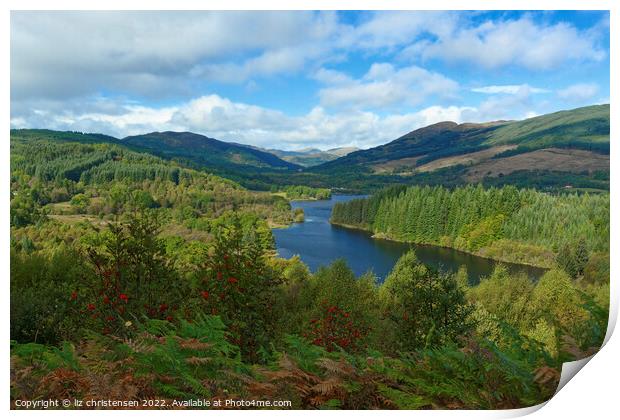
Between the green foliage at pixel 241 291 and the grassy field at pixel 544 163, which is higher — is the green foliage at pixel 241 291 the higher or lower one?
the lower one

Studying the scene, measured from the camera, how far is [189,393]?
3.18 metres

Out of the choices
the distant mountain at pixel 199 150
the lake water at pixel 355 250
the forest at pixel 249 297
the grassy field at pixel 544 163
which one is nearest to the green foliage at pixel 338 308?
the forest at pixel 249 297

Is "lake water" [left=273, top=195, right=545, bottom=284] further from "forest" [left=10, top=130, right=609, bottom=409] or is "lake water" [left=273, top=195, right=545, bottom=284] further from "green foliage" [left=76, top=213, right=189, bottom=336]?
"green foliage" [left=76, top=213, right=189, bottom=336]

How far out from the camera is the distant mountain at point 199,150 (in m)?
5.75

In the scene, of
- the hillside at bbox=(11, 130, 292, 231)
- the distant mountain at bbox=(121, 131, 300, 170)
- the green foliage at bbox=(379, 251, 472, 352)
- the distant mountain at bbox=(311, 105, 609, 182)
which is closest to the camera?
the hillside at bbox=(11, 130, 292, 231)

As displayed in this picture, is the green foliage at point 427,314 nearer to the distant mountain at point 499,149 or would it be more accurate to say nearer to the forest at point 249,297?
the forest at point 249,297

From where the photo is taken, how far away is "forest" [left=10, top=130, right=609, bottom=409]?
10.5 ft

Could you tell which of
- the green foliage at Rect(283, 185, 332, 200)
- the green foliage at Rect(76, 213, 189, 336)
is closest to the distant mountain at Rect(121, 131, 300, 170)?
the green foliage at Rect(283, 185, 332, 200)

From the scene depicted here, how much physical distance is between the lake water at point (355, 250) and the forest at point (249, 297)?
7.6 inches

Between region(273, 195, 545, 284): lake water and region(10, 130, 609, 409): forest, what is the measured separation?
194mm

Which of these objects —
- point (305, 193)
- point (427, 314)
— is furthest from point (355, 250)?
point (427, 314)

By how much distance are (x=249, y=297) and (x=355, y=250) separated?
11.4 feet
